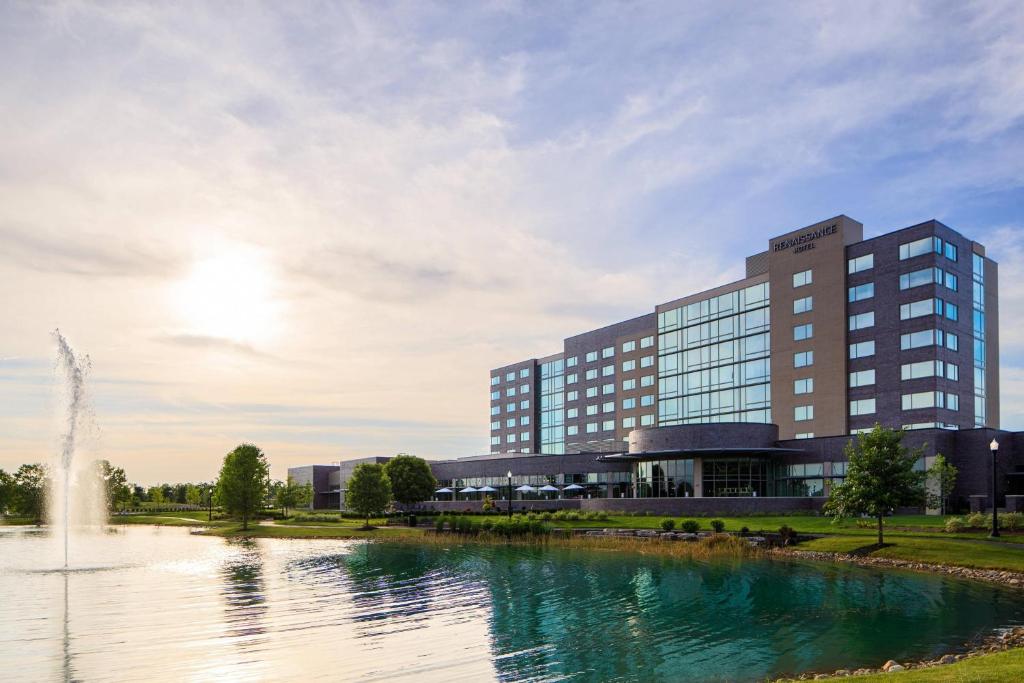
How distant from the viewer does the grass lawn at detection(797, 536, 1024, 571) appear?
3650 centimetres

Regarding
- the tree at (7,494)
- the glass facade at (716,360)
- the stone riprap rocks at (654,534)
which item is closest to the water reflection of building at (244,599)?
the stone riprap rocks at (654,534)

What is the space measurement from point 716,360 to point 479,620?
76.9 meters

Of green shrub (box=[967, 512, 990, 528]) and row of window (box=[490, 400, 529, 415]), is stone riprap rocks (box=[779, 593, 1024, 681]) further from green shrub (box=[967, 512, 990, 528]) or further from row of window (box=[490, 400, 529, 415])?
row of window (box=[490, 400, 529, 415])

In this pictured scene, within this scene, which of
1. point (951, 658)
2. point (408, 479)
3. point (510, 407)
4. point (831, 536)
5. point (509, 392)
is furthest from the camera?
point (509, 392)

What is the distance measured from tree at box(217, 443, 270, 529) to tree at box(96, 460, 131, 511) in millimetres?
→ 37657

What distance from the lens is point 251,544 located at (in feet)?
206

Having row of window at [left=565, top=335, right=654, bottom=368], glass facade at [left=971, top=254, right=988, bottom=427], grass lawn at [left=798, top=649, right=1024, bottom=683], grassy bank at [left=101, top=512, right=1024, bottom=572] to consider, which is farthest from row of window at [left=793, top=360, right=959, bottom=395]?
grass lawn at [left=798, top=649, right=1024, bottom=683]

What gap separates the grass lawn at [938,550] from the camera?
120 ft

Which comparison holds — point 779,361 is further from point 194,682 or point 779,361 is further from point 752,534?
point 194,682

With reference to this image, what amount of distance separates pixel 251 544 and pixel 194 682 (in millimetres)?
46982

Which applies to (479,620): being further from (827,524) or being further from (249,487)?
(249,487)

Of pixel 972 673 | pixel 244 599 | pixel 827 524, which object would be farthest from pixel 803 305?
pixel 972 673

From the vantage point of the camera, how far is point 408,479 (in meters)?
91.4

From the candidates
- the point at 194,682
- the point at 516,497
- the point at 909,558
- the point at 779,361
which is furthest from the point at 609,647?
the point at 516,497
